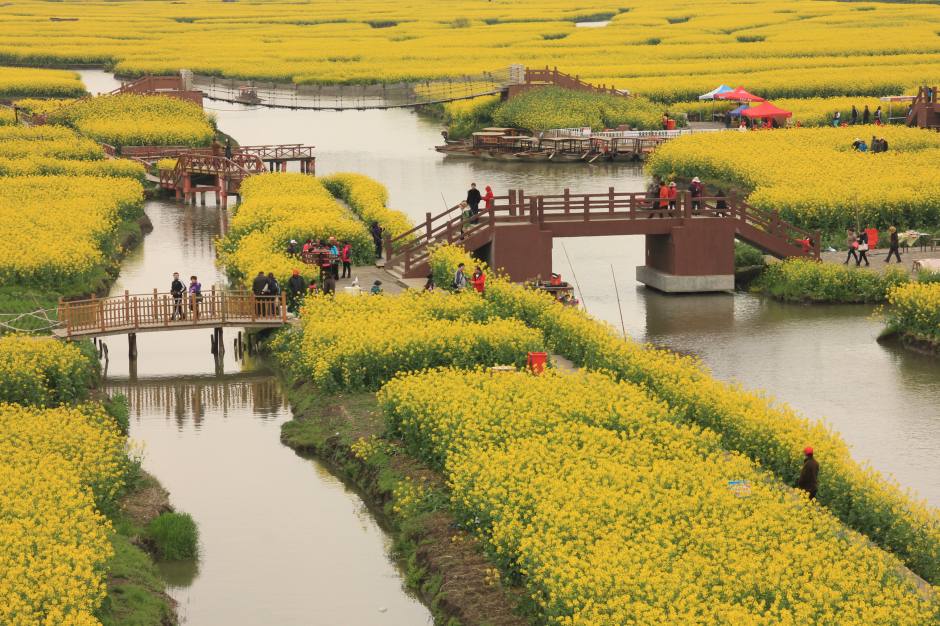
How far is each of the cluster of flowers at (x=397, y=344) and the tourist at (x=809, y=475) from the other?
1095cm

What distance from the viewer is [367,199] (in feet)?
212

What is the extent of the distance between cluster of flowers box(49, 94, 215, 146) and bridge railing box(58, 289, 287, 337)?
4600cm

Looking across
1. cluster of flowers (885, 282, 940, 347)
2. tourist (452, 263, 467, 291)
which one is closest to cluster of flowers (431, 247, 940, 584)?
tourist (452, 263, 467, 291)

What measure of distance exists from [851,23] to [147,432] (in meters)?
145

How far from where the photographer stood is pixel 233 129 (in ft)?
360

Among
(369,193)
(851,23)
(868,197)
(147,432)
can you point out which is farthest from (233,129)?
(851,23)

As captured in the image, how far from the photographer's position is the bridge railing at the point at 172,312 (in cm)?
4250

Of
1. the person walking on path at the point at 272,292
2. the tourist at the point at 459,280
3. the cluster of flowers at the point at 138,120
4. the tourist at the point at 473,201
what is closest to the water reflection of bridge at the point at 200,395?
the person walking on path at the point at 272,292

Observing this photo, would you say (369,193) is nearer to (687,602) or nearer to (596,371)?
(596,371)

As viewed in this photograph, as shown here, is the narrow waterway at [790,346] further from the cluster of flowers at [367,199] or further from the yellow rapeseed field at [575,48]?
the yellow rapeseed field at [575,48]

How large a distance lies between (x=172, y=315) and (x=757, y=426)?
60.6 feet

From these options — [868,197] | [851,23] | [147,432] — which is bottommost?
[147,432]

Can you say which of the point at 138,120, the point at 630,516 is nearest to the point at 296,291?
the point at 630,516

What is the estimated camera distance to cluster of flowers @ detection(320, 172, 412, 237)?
58156 mm
